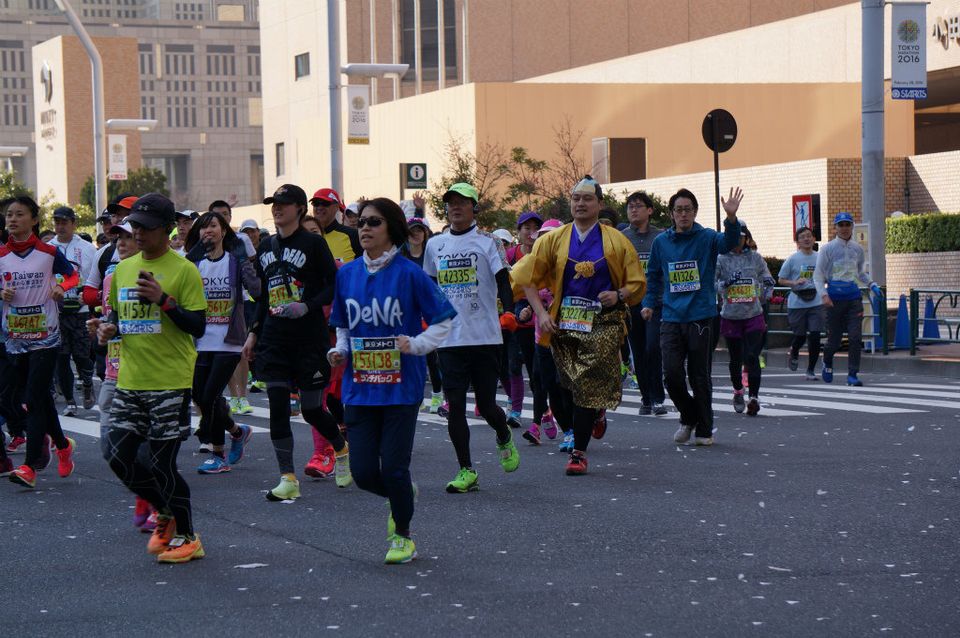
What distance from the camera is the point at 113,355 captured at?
28.2 ft

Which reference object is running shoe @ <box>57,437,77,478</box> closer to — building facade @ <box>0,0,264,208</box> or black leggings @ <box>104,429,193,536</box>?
black leggings @ <box>104,429,193,536</box>

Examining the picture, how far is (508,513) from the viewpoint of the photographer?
28.1 ft

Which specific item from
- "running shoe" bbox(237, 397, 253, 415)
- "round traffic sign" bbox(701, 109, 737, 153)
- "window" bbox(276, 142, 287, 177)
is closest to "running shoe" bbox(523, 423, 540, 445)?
"running shoe" bbox(237, 397, 253, 415)

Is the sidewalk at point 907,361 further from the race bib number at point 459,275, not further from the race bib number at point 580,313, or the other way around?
the race bib number at point 459,275

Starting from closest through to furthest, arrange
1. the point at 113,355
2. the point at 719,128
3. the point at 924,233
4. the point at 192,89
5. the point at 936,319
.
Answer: the point at 113,355 < the point at 719,128 < the point at 936,319 < the point at 924,233 < the point at 192,89

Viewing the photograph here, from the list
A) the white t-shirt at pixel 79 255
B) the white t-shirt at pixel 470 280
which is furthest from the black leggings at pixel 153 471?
the white t-shirt at pixel 79 255

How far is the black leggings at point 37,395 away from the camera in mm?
9945

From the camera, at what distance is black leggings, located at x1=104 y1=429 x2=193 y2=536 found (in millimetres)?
7277

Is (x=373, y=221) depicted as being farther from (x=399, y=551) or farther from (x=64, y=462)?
(x=64, y=462)

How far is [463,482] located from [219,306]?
2.25 m

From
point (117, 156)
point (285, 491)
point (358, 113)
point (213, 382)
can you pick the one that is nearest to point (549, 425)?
point (213, 382)

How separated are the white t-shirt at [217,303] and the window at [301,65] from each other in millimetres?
62836

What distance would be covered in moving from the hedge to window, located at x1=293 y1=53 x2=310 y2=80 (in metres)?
44.0

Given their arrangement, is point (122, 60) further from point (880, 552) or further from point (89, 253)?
point (880, 552)
